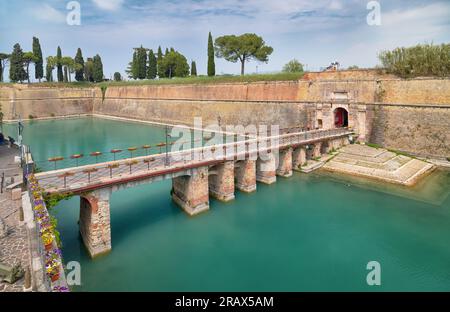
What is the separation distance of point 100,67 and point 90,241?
54.5 metres

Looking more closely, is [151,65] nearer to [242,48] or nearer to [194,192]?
[242,48]

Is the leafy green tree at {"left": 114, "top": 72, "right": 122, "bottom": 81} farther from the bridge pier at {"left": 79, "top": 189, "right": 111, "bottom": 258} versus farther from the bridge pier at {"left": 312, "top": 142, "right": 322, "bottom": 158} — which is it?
the bridge pier at {"left": 79, "top": 189, "right": 111, "bottom": 258}

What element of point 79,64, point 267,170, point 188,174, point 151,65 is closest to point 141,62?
point 151,65

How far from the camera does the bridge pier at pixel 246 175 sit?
1461 centimetres

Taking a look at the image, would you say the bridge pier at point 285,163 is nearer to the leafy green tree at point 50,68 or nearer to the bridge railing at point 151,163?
the bridge railing at point 151,163

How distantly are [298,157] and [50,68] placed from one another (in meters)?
52.5

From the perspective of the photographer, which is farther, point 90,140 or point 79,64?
point 79,64

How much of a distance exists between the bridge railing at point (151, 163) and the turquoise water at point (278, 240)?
207 cm

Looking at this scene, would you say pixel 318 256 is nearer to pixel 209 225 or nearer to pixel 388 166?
pixel 209 225

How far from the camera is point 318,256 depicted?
377 inches

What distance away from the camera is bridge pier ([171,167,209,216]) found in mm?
12070

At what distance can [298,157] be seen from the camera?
18312 millimetres

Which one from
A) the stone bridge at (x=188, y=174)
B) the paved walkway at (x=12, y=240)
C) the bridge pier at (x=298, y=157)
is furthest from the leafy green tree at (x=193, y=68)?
the paved walkway at (x=12, y=240)
